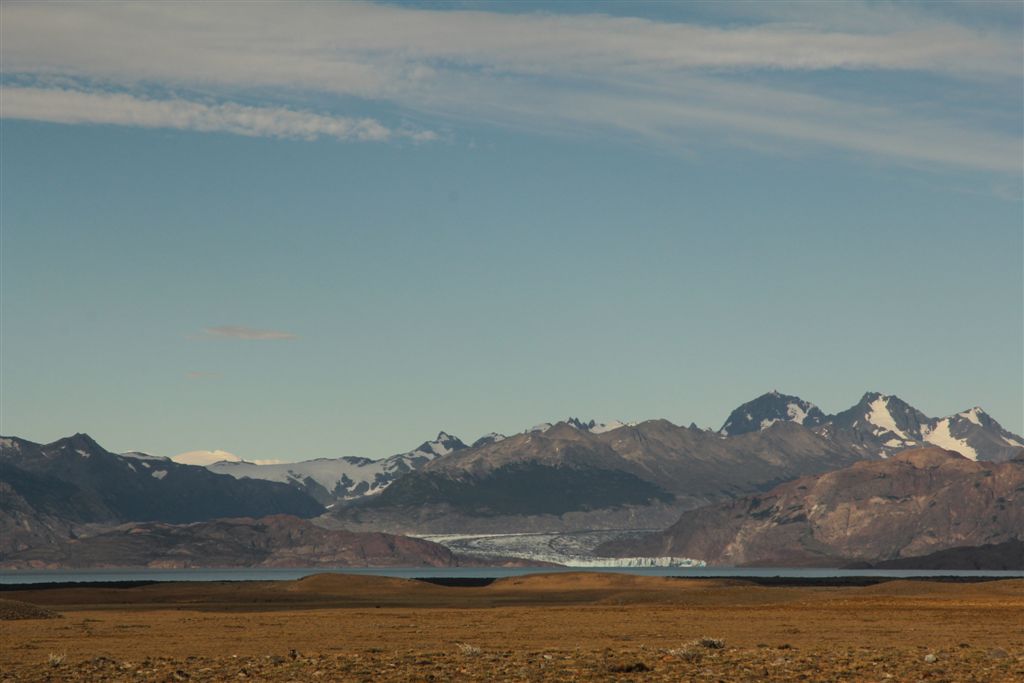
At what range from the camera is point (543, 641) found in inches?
2657

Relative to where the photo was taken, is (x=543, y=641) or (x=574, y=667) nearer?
(x=574, y=667)

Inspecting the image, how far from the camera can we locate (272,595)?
15338 centimetres

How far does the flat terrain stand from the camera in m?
46.1

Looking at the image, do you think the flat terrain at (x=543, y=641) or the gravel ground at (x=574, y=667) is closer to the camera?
the gravel ground at (x=574, y=667)

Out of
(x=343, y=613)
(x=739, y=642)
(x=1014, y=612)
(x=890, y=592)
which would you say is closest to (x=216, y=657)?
(x=739, y=642)

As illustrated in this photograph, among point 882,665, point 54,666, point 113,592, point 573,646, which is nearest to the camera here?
point 882,665

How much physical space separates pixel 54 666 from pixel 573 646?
22443 mm

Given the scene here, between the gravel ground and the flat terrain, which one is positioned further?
the flat terrain

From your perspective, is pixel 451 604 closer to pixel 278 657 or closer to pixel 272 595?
pixel 272 595

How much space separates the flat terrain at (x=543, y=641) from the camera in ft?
151

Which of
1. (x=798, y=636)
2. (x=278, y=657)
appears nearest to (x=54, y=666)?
(x=278, y=657)

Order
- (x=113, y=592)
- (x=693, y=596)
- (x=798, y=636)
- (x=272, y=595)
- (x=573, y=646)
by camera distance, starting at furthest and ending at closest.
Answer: (x=113, y=592)
(x=272, y=595)
(x=693, y=596)
(x=798, y=636)
(x=573, y=646)

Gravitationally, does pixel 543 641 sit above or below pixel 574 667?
above

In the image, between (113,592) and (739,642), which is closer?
(739,642)
